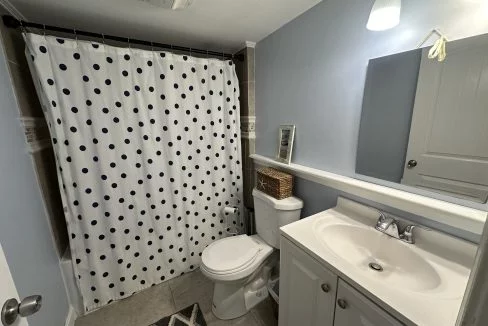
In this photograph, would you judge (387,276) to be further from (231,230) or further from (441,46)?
(231,230)

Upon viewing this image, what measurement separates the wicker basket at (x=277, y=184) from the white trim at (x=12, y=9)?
5.70 ft

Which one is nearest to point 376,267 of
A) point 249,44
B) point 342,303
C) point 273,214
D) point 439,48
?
point 342,303

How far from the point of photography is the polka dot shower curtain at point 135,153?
4.22 ft

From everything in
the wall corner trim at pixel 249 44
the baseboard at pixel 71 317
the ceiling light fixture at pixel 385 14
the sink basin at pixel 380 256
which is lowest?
the baseboard at pixel 71 317

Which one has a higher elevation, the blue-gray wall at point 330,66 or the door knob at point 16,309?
the blue-gray wall at point 330,66

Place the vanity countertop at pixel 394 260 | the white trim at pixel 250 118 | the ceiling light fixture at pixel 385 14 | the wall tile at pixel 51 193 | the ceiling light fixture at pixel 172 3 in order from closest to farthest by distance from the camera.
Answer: the vanity countertop at pixel 394 260, the ceiling light fixture at pixel 385 14, the ceiling light fixture at pixel 172 3, the wall tile at pixel 51 193, the white trim at pixel 250 118

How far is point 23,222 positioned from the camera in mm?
981

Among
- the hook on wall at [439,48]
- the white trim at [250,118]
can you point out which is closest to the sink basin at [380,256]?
the hook on wall at [439,48]

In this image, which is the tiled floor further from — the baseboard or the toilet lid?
the toilet lid

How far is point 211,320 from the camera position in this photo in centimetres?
144

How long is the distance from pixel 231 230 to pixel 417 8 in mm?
1984

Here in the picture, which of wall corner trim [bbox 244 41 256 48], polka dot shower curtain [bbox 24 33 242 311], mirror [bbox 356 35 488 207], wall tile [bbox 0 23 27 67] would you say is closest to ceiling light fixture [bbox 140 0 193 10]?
polka dot shower curtain [bbox 24 33 242 311]

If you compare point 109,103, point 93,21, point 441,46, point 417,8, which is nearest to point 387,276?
point 441,46

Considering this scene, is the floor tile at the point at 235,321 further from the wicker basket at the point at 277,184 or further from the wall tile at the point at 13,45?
the wall tile at the point at 13,45
